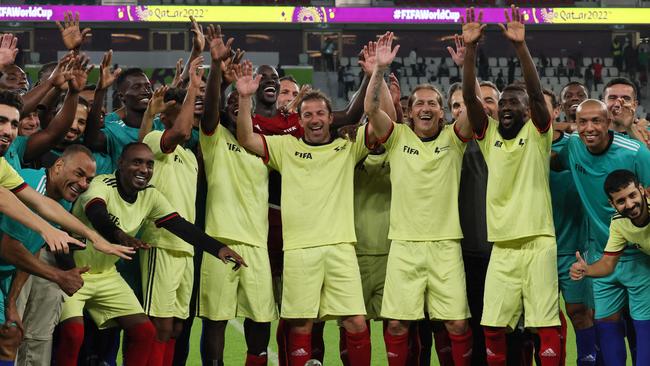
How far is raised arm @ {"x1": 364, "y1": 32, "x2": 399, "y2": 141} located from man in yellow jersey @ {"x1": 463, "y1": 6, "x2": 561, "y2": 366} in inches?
21.8

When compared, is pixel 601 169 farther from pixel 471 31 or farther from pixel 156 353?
pixel 156 353

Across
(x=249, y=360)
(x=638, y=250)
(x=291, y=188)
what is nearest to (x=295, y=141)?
(x=291, y=188)

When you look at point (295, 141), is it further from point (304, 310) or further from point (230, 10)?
point (230, 10)

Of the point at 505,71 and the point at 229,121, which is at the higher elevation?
the point at 505,71

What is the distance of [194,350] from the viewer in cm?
873

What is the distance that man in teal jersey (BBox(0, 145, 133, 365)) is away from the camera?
5.02m

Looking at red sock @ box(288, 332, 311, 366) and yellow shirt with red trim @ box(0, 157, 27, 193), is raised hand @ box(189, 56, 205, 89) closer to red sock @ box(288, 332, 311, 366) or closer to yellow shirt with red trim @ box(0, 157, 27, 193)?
yellow shirt with red trim @ box(0, 157, 27, 193)

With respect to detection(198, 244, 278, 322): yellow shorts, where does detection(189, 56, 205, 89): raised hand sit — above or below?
above

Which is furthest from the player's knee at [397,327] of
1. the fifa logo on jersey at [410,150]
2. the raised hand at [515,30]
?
the raised hand at [515,30]

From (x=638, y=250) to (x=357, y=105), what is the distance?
7.28 feet

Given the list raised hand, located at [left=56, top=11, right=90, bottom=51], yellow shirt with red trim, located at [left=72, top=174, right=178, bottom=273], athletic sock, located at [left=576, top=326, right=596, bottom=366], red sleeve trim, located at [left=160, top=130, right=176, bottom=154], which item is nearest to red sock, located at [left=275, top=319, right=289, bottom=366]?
yellow shirt with red trim, located at [left=72, top=174, right=178, bottom=273]

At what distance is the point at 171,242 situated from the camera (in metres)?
6.27

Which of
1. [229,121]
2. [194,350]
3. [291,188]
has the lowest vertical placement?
[194,350]

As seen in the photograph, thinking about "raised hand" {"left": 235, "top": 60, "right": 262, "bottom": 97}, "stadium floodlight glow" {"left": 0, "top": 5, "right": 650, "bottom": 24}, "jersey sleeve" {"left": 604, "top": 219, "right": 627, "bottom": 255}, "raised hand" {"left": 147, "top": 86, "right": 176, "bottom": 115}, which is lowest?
"jersey sleeve" {"left": 604, "top": 219, "right": 627, "bottom": 255}
